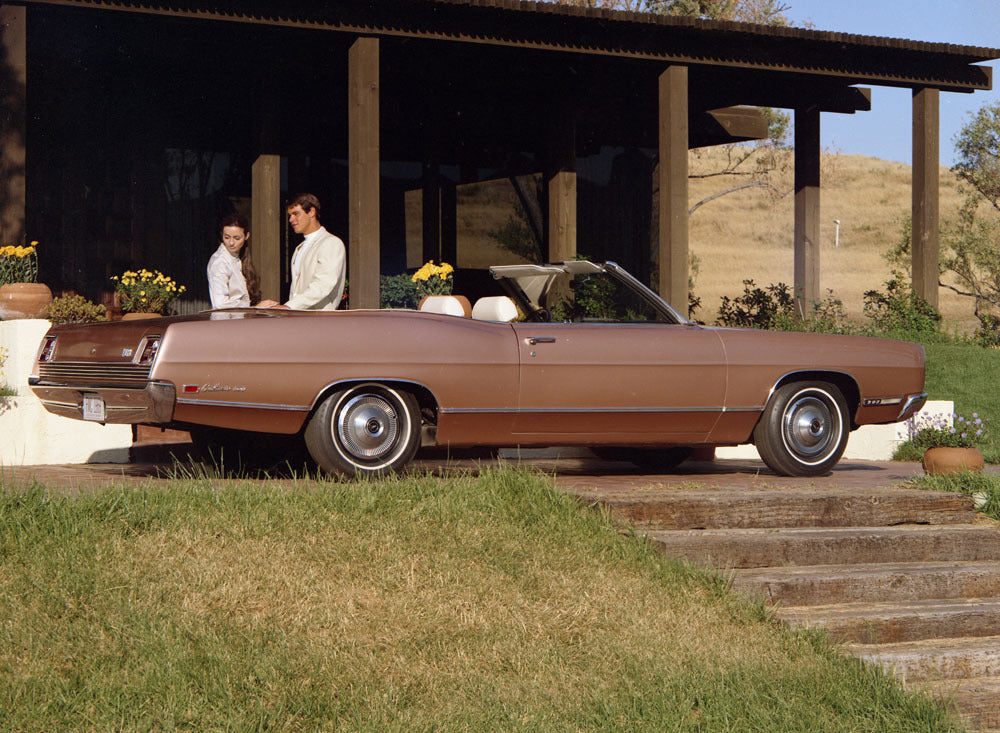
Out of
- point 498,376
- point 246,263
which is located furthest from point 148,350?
point 246,263

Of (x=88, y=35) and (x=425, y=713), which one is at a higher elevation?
(x=88, y=35)

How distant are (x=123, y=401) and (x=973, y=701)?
4369 mm

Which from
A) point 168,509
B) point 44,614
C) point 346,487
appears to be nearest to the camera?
point 44,614

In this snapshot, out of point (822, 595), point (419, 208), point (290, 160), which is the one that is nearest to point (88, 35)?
point (290, 160)

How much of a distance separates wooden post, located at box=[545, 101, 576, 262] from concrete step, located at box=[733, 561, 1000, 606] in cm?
1044

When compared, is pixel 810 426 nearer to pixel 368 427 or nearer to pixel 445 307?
pixel 445 307

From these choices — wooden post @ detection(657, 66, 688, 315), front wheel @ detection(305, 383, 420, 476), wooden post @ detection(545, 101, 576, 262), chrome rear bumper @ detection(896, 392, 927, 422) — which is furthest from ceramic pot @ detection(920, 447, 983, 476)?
wooden post @ detection(545, 101, 576, 262)

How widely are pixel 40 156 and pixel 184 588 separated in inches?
453

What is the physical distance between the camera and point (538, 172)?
17.8m

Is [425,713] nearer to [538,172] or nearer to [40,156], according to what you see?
[40,156]

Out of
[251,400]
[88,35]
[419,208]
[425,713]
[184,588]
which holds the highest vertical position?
[88,35]

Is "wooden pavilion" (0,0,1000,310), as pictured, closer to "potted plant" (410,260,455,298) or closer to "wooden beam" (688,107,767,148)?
"wooden beam" (688,107,767,148)

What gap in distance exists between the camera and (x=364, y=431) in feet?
22.4

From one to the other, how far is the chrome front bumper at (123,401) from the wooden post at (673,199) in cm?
775
